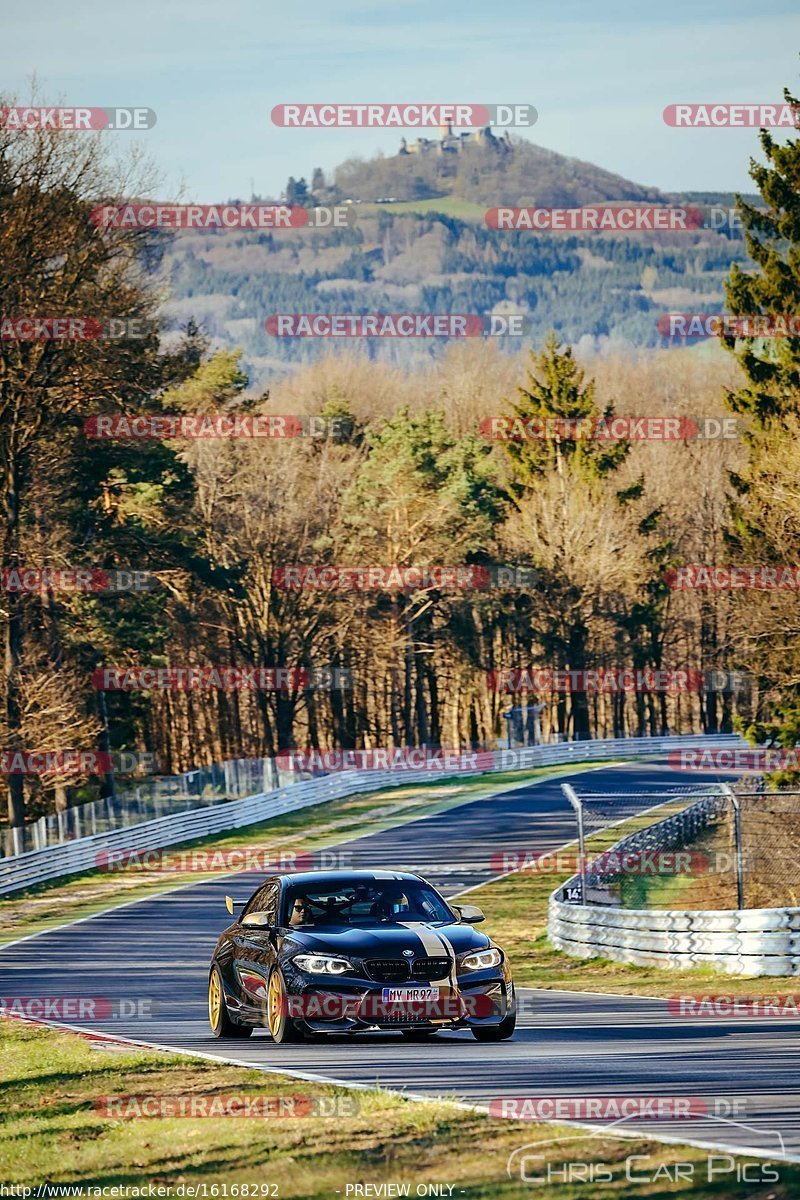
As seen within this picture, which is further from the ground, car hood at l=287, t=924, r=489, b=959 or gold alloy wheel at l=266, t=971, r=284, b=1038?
car hood at l=287, t=924, r=489, b=959

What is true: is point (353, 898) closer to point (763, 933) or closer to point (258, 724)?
point (763, 933)

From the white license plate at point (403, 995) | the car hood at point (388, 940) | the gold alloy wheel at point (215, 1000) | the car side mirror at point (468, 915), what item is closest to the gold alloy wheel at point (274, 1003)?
the car hood at point (388, 940)

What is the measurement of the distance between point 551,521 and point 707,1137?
214 ft

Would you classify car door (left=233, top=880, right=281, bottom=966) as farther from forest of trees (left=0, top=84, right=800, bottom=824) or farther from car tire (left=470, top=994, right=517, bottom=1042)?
forest of trees (left=0, top=84, right=800, bottom=824)

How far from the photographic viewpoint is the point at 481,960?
1317cm

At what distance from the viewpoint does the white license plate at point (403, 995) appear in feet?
41.8

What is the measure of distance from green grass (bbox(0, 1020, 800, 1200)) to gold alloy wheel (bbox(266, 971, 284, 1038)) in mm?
1265

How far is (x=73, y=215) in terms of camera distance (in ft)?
133

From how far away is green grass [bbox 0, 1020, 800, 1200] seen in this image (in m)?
8.22

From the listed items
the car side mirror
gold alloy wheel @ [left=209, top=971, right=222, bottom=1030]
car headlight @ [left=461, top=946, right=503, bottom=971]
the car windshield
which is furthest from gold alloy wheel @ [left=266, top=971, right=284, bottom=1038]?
the car side mirror

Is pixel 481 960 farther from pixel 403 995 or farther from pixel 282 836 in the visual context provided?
pixel 282 836

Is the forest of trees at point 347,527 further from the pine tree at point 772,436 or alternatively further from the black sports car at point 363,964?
the black sports car at point 363,964

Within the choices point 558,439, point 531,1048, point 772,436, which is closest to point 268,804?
point 772,436

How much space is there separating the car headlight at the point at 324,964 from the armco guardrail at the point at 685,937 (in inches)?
292
